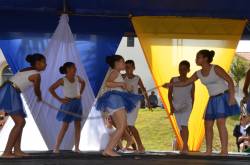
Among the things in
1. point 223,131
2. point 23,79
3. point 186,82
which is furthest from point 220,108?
point 23,79

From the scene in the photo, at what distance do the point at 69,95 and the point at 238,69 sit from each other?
23177mm

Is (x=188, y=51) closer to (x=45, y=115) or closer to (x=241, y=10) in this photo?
(x=241, y=10)

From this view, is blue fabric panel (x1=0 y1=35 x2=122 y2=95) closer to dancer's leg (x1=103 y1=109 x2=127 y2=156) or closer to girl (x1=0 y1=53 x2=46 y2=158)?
girl (x1=0 y1=53 x2=46 y2=158)

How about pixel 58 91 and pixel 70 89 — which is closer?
pixel 70 89

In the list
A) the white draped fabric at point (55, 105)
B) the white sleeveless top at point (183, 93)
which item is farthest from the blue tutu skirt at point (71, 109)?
the white sleeveless top at point (183, 93)

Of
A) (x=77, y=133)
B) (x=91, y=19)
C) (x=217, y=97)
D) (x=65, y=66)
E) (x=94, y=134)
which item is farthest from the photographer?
(x=91, y=19)

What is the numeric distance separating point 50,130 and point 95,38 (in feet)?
7.39

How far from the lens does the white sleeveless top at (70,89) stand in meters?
9.70

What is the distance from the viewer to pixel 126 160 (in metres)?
8.10

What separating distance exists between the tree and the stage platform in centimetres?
2177

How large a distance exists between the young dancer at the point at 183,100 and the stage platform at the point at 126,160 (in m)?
1.10

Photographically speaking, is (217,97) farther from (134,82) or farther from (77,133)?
(77,133)

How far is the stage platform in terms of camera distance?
7855 mm

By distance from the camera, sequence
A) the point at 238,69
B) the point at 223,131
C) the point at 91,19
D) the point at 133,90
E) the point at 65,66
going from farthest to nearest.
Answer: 1. the point at 238,69
2. the point at 91,19
3. the point at 133,90
4. the point at 65,66
5. the point at 223,131
